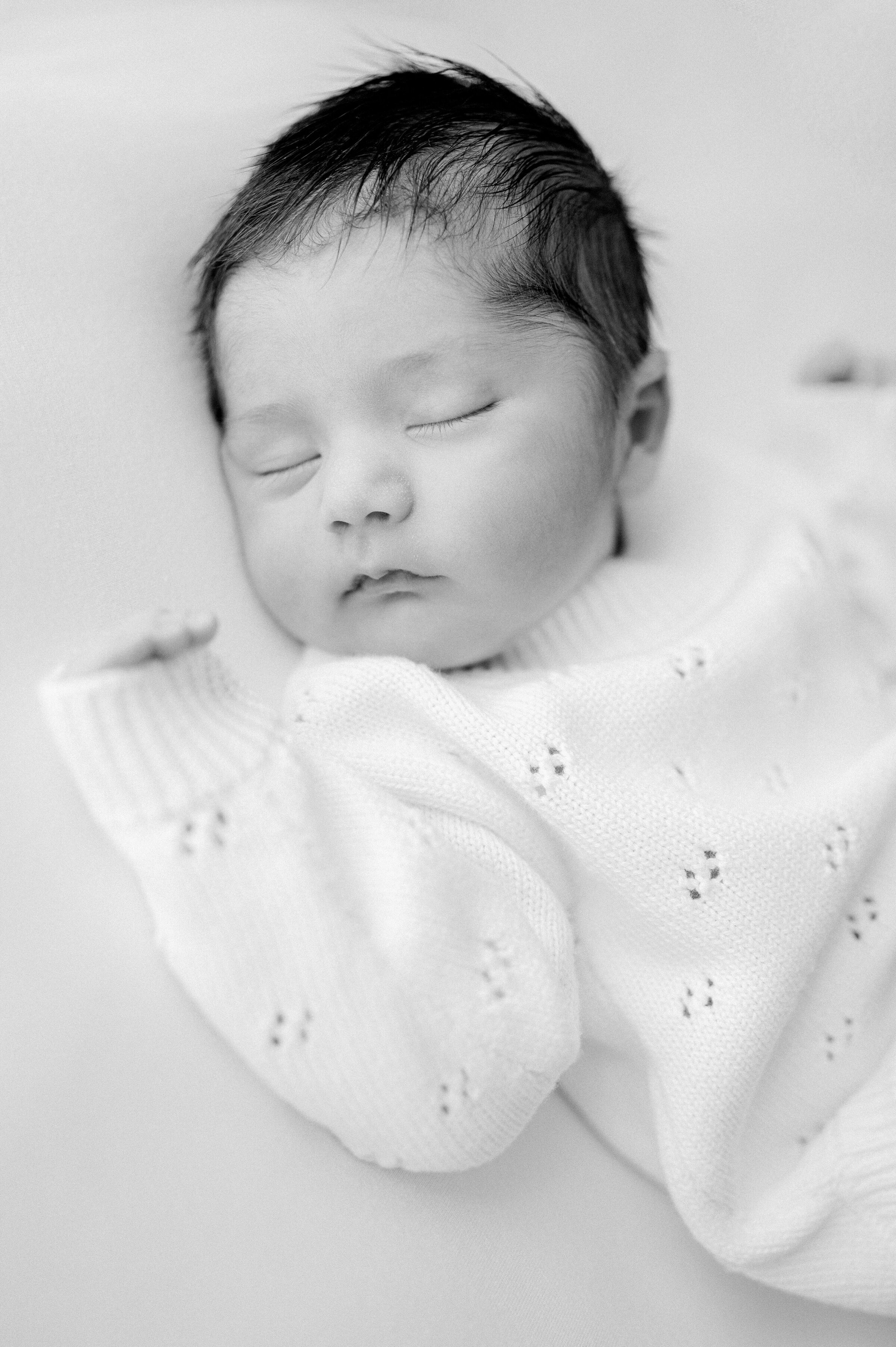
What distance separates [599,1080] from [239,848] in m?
0.45

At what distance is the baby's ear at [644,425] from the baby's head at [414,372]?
0.05 meters

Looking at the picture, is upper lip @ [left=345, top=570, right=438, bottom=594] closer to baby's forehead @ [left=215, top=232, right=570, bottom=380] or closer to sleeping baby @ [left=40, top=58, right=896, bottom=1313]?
sleeping baby @ [left=40, top=58, right=896, bottom=1313]

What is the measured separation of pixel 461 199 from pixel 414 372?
18 cm

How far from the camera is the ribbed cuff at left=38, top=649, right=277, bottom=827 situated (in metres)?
0.93

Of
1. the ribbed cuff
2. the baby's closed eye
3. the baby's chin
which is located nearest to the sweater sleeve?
the ribbed cuff

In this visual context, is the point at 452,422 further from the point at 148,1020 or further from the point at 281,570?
the point at 148,1020

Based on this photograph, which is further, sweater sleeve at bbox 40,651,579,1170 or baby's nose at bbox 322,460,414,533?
baby's nose at bbox 322,460,414,533

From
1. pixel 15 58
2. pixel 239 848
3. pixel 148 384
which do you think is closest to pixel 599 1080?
pixel 239 848

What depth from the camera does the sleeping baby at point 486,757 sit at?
3.10 feet

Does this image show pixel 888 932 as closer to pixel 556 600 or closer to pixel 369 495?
pixel 556 600

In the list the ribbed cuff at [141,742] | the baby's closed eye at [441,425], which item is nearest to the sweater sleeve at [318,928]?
the ribbed cuff at [141,742]

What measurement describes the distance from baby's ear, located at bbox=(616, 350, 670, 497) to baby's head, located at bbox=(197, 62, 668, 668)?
0.15 ft

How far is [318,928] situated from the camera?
0.94 m

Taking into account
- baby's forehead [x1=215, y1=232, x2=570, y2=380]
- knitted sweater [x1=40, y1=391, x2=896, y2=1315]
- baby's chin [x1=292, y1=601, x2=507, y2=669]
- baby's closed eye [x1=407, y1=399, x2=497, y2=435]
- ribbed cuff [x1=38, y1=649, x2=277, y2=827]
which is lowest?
knitted sweater [x1=40, y1=391, x2=896, y2=1315]
